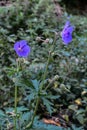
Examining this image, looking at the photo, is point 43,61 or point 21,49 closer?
point 21,49

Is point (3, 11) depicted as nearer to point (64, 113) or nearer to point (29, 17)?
point (29, 17)

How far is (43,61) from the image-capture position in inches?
155

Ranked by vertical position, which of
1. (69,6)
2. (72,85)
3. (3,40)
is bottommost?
(69,6)

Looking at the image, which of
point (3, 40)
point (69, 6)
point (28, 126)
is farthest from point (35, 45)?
point (69, 6)

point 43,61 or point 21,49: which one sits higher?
point 21,49

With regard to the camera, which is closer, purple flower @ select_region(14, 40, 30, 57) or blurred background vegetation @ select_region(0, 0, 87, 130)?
purple flower @ select_region(14, 40, 30, 57)

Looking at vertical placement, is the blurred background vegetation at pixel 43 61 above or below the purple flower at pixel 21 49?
below

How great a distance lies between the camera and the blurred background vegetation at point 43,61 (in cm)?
331

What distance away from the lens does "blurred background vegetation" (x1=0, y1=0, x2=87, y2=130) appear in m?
3.31

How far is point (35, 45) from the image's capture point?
4.18 m

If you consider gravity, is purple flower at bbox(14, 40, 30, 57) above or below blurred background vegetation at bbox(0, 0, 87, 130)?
above

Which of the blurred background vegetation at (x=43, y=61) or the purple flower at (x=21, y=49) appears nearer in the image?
the purple flower at (x=21, y=49)

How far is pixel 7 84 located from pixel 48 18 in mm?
1671

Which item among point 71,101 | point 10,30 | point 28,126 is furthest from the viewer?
point 10,30
